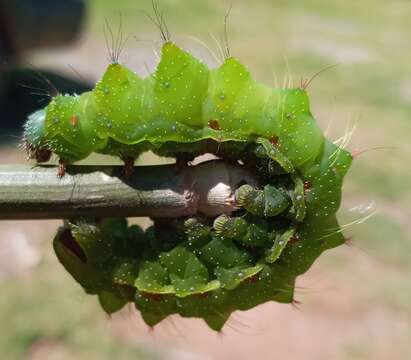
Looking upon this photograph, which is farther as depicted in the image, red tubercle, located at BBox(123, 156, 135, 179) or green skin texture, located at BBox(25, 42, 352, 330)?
green skin texture, located at BBox(25, 42, 352, 330)

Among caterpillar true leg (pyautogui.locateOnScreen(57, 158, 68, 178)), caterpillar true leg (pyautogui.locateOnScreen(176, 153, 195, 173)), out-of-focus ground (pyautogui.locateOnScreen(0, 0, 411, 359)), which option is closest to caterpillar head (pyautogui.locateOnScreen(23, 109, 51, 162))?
caterpillar true leg (pyautogui.locateOnScreen(57, 158, 68, 178))

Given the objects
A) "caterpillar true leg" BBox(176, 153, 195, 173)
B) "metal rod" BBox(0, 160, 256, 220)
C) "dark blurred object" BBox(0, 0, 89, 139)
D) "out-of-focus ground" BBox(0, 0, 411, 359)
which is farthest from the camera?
"dark blurred object" BBox(0, 0, 89, 139)

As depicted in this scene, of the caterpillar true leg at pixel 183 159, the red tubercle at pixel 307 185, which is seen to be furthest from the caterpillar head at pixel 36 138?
the red tubercle at pixel 307 185

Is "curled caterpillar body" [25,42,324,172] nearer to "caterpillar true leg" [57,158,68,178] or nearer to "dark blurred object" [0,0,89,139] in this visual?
"caterpillar true leg" [57,158,68,178]

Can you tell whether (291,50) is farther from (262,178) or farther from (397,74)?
(262,178)

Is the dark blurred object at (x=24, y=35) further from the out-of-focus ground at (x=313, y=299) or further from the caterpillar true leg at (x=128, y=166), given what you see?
the caterpillar true leg at (x=128, y=166)

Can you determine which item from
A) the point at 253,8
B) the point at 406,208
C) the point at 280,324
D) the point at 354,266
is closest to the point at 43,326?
the point at 280,324

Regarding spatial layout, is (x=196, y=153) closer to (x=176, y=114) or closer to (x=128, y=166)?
(x=176, y=114)

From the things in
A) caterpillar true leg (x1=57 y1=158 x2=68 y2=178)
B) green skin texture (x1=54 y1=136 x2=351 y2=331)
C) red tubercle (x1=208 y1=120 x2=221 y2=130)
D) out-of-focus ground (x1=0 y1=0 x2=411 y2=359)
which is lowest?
out-of-focus ground (x1=0 y1=0 x2=411 y2=359)
